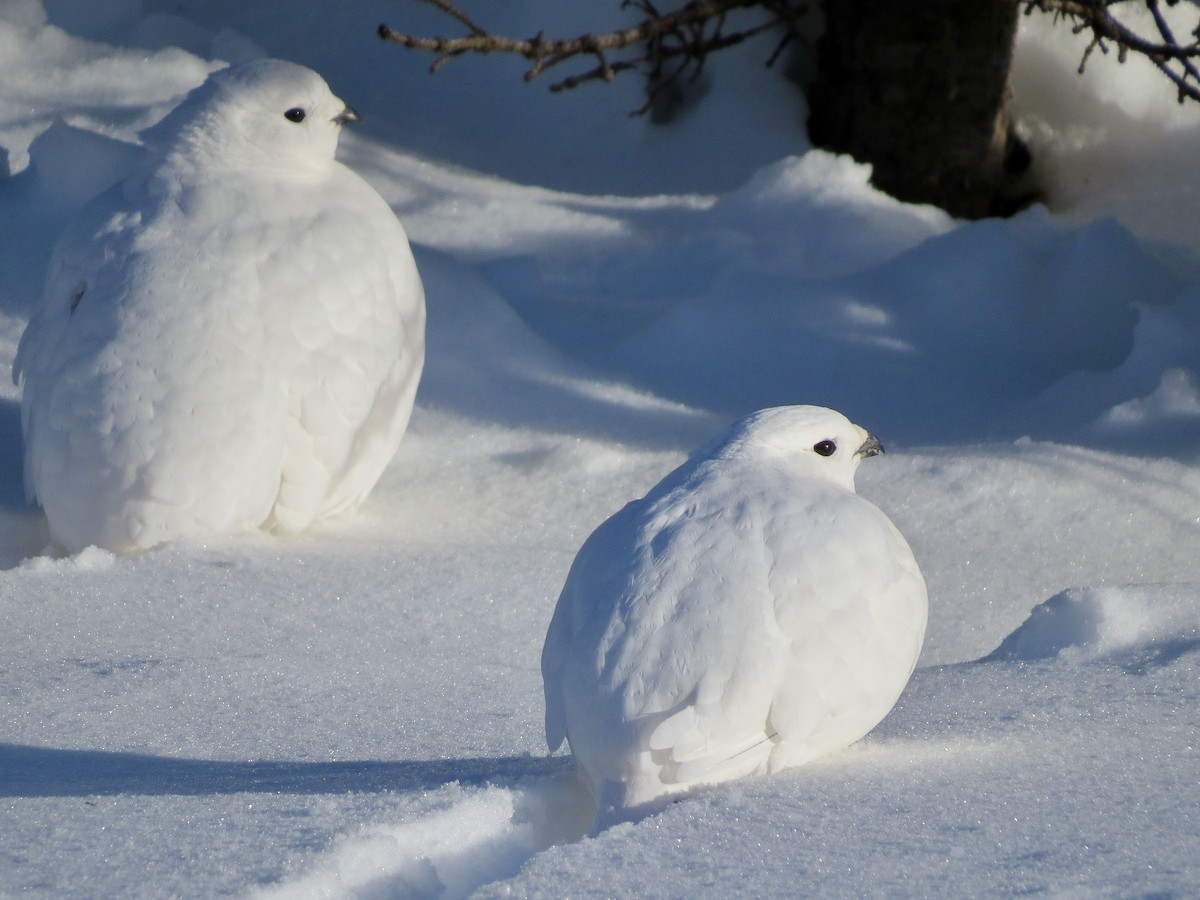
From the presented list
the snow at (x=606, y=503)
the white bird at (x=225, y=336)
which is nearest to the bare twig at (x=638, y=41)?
the snow at (x=606, y=503)

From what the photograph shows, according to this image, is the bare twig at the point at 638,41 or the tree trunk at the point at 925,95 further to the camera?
the tree trunk at the point at 925,95

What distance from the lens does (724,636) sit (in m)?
1.69

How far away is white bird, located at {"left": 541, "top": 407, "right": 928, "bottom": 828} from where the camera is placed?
1664 millimetres

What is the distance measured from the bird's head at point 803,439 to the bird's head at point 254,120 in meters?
1.56

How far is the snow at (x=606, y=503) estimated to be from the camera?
5.12ft

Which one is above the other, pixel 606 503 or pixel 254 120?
pixel 254 120

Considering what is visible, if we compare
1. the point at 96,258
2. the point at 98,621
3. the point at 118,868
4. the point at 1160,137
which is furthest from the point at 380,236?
the point at 1160,137

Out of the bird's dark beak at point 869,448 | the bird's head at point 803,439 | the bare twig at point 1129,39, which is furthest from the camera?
the bare twig at point 1129,39

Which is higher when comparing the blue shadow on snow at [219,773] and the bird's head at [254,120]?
the bird's head at [254,120]

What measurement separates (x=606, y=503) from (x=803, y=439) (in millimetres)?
1172

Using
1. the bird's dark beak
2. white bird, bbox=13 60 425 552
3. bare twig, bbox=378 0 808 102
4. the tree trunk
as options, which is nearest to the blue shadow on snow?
the bird's dark beak

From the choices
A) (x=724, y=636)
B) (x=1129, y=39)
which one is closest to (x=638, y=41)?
(x=1129, y=39)

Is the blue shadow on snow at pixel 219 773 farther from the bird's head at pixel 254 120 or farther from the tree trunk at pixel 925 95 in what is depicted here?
the tree trunk at pixel 925 95

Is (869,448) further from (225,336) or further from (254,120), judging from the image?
(254,120)
